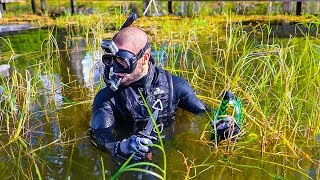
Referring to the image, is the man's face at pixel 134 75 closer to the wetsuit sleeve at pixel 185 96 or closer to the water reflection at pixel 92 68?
the wetsuit sleeve at pixel 185 96

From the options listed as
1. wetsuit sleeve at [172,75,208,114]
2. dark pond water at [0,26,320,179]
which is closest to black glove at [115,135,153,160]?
dark pond water at [0,26,320,179]

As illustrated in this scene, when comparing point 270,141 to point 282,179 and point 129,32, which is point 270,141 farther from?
point 129,32

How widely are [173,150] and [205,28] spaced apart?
518cm

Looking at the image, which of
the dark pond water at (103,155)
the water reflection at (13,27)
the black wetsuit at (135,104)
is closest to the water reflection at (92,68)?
the dark pond water at (103,155)

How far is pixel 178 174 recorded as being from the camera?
2.58 meters

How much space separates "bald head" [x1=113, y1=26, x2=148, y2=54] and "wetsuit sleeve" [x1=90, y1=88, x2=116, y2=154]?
0.45 m

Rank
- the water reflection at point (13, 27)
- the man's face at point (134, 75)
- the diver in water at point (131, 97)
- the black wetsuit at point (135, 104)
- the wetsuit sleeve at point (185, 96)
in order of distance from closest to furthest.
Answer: the diver in water at point (131, 97)
the man's face at point (134, 75)
the black wetsuit at point (135, 104)
the wetsuit sleeve at point (185, 96)
the water reflection at point (13, 27)

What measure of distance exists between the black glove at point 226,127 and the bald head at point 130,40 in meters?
0.75

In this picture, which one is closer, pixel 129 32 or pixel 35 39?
pixel 129 32

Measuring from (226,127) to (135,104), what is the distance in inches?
30.6

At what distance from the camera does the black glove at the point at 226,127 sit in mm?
2633

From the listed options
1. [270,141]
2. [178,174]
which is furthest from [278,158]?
[178,174]

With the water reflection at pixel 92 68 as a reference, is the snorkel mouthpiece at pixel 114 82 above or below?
above

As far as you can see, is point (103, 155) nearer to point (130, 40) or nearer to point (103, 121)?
point (103, 121)
